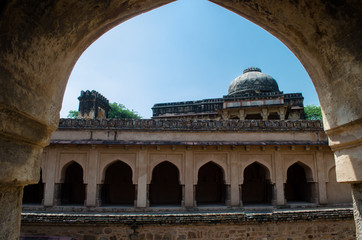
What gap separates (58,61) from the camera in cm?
207

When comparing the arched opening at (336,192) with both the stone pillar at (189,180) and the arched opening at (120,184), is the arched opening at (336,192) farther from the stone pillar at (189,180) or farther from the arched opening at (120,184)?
the arched opening at (120,184)

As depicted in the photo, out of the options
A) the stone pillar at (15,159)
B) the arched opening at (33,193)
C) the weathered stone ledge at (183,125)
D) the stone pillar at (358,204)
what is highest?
the weathered stone ledge at (183,125)

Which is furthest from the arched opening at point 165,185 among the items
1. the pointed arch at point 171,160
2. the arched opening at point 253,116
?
the arched opening at point 253,116

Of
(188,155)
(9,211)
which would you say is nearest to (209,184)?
(188,155)

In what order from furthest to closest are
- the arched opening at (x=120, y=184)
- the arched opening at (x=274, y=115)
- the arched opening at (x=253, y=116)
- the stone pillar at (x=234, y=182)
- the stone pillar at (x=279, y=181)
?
1. the arched opening at (x=253, y=116)
2. the arched opening at (x=274, y=115)
3. the arched opening at (x=120, y=184)
4. the stone pillar at (x=279, y=181)
5. the stone pillar at (x=234, y=182)

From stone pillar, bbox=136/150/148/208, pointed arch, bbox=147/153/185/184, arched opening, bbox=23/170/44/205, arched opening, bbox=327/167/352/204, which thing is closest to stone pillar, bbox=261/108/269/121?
arched opening, bbox=327/167/352/204

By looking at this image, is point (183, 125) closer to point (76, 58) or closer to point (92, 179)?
point (92, 179)

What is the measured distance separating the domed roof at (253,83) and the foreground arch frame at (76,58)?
19.8 meters

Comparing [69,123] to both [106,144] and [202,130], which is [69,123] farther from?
[202,130]

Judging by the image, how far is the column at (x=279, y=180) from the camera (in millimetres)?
11648

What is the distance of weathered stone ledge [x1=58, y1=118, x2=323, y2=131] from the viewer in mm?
11805

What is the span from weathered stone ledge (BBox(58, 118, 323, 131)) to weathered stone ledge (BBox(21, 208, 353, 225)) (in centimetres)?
408

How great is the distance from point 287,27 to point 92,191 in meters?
10.7

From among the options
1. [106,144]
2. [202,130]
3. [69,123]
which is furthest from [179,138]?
[69,123]
